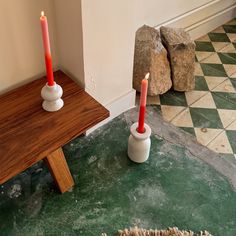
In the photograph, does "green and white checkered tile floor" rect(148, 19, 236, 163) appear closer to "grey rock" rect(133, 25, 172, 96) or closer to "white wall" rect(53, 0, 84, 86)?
"grey rock" rect(133, 25, 172, 96)

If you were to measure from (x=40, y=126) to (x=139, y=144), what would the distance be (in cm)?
36

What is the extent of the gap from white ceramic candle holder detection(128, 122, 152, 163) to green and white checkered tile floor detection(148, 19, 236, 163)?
29cm

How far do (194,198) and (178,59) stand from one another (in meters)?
0.65

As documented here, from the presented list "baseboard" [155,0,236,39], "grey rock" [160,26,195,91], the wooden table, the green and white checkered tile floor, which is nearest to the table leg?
the wooden table

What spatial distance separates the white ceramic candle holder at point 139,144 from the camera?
112 cm

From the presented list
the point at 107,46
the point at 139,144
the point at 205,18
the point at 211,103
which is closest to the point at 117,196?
the point at 139,144

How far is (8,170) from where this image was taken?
0.88m

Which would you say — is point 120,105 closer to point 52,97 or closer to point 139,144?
point 139,144

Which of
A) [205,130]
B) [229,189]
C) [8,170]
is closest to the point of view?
[8,170]

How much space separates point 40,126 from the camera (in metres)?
1.00

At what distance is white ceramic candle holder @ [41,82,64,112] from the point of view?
997mm

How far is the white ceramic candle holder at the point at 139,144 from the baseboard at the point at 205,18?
74cm

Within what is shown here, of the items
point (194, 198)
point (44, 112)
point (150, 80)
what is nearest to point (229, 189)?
point (194, 198)

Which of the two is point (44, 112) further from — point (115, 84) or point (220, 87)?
point (220, 87)
